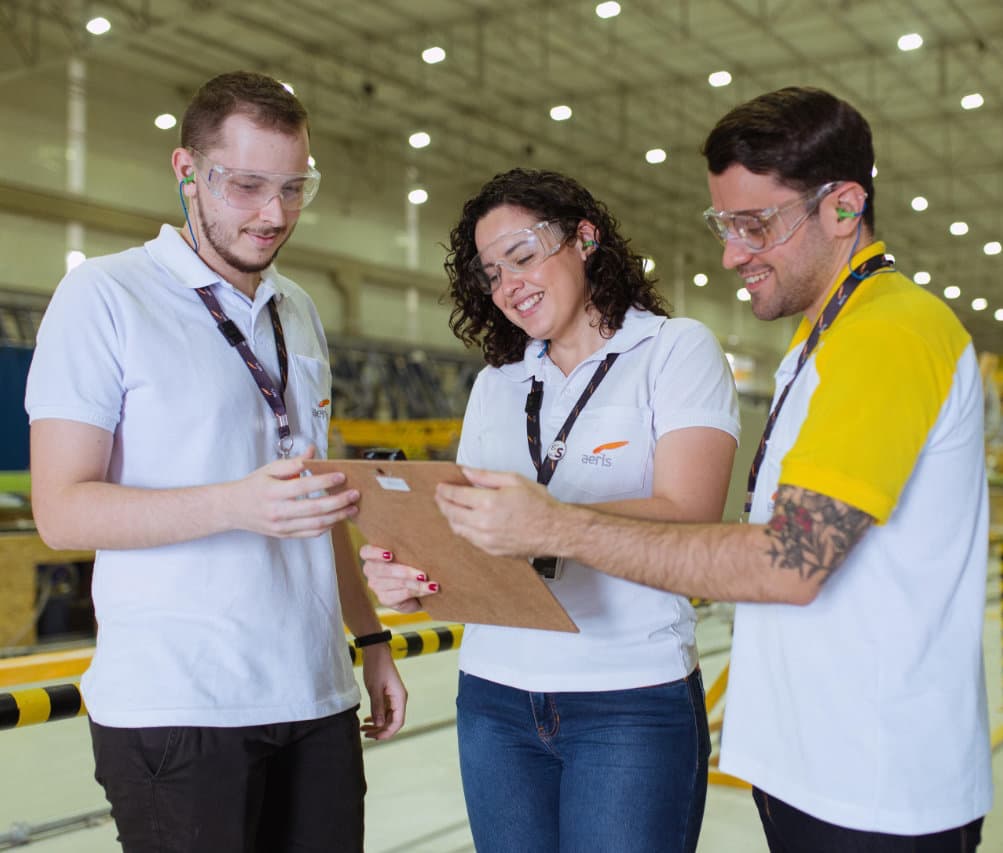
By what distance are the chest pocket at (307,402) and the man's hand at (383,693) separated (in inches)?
21.2

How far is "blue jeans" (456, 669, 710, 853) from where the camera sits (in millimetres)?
1956

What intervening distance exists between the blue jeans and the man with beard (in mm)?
282

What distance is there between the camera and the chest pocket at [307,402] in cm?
213

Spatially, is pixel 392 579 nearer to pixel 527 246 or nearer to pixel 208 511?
pixel 208 511

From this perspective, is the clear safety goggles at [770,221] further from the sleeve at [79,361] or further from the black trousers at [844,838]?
the sleeve at [79,361]

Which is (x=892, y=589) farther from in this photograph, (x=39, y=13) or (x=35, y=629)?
(x=39, y=13)

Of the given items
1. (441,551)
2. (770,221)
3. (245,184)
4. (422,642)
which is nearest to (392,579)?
(441,551)

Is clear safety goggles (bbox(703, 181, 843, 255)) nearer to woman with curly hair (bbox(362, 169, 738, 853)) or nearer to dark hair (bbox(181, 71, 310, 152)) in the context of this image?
woman with curly hair (bbox(362, 169, 738, 853))

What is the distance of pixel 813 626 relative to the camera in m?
1.56

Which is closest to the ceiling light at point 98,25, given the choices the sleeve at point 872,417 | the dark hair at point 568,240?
the dark hair at point 568,240

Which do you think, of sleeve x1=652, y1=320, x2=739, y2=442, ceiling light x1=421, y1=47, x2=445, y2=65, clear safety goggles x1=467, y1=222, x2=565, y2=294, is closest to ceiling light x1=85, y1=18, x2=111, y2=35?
ceiling light x1=421, y1=47, x2=445, y2=65

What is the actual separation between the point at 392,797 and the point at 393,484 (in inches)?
144

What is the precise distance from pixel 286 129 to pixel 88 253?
594 inches

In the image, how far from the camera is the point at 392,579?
1.95 m
